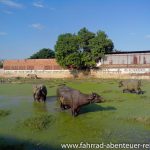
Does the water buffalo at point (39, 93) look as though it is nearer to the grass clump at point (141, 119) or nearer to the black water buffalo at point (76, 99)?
the black water buffalo at point (76, 99)

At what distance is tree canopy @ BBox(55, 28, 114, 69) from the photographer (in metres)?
47.3

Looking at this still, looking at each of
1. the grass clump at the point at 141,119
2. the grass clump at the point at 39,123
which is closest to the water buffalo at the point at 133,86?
the grass clump at the point at 141,119

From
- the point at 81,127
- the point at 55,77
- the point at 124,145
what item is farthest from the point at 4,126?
the point at 55,77

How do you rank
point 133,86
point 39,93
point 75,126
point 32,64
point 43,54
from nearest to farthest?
point 75,126 → point 39,93 → point 133,86 → point 32,64 → point 43,54

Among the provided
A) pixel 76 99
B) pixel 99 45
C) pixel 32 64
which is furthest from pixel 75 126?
pixel 32 64

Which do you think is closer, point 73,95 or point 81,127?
point 81,127

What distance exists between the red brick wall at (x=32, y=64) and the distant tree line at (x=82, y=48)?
2.20m

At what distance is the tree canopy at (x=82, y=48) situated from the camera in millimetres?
47344

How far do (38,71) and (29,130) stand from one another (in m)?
41.4

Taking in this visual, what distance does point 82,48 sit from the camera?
161ft

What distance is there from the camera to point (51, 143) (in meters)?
9.97

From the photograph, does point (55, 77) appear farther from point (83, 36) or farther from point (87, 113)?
point (87, 113)

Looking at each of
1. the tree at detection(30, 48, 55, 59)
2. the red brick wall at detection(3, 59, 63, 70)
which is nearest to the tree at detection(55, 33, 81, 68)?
the red brick wall at detection(3, 59, 63, 70)

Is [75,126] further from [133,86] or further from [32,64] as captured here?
[32,64]
